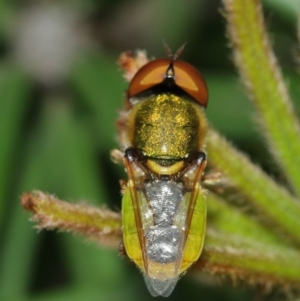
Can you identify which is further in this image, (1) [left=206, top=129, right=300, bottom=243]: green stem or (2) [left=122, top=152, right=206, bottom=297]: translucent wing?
(1) [left=206, top=129, right=300, bottom=243]: green stem

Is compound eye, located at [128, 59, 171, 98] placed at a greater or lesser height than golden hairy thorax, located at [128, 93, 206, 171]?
greater

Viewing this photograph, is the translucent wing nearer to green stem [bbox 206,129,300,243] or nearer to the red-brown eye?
green stem [bbox 206,129,300,243]

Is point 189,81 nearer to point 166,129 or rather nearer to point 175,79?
point 175,79

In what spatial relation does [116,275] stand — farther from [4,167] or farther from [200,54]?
[200,54]

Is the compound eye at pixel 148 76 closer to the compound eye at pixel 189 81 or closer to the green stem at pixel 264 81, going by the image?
the compound eye at pixel 189 81

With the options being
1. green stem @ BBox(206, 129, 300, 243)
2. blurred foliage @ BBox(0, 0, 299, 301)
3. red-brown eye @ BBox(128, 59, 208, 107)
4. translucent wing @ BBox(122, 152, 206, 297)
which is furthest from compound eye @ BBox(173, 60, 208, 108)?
blurred foliage @ BBox(0, 0, 299, 301)

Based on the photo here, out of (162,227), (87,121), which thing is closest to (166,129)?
(162,227)
